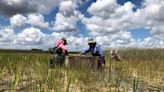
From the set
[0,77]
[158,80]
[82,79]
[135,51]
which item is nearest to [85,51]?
[158,80]

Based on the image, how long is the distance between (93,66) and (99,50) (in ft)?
3.07

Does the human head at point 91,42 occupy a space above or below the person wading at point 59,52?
above

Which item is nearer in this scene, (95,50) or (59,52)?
(95,50)

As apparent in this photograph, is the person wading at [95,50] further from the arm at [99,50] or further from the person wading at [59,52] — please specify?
the person wading at [59,52]

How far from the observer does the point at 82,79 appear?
8828 millimetres

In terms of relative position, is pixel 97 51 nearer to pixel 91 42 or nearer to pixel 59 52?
pixel 91 42

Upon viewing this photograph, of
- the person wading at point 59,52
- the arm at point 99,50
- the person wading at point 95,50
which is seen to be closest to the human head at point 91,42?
the person wading at point 95,50

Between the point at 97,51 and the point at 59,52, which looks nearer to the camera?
the point at 97,51

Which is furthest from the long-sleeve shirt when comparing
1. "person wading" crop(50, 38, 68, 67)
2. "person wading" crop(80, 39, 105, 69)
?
"person wading" crop(50, 38, 68, 67)

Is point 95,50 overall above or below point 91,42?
below

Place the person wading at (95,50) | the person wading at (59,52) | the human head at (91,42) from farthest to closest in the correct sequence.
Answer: the person wading at (59,52), the human head at (91,42), the person wading at (95,50)

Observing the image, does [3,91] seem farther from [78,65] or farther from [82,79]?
[78,65]

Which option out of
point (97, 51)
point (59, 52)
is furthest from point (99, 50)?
point (59, 52)

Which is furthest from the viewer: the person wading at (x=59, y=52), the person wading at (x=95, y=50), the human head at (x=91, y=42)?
the person wading at (x=59, y=52)
